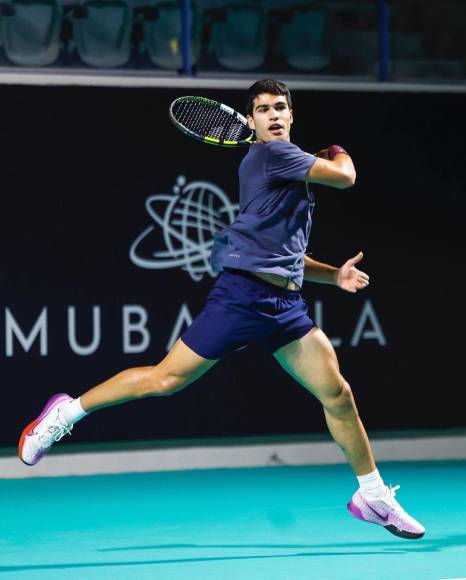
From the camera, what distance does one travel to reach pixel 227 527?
616 centimetres

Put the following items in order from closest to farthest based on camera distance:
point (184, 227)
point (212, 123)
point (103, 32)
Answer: point (212, 123) < point (184, 227) < point (103, 32)

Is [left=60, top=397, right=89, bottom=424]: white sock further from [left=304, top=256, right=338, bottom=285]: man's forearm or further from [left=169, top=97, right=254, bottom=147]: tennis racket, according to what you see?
[left=169, top=97, right=254, bottom=147]: tennis racket

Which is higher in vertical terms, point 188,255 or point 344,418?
point 188,255

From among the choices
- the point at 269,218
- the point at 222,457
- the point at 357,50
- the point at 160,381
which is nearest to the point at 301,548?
the point at 160,381

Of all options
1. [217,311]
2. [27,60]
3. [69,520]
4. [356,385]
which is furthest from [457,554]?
[27,60]

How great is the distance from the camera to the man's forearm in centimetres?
543

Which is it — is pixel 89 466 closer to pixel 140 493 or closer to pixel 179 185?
pixel 140 493

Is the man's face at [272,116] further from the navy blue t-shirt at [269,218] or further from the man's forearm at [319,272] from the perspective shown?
the man's forearm at [319,272]

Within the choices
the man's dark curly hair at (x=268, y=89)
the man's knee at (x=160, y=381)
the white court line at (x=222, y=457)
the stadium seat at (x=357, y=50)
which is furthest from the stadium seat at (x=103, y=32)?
the man's knee at (x=160, y=381)

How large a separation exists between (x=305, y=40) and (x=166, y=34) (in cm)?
107

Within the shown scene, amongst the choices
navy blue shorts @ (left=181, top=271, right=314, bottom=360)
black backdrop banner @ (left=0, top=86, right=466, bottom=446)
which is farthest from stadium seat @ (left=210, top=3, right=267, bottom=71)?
navy blue shorts @ (left=181, top=271, right=314, bottom=360)

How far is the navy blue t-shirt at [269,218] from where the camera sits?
17.3 ft

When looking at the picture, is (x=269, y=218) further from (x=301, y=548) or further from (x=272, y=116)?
(x=301, y=548)

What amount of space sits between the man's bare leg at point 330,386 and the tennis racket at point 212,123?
38.7 inches
